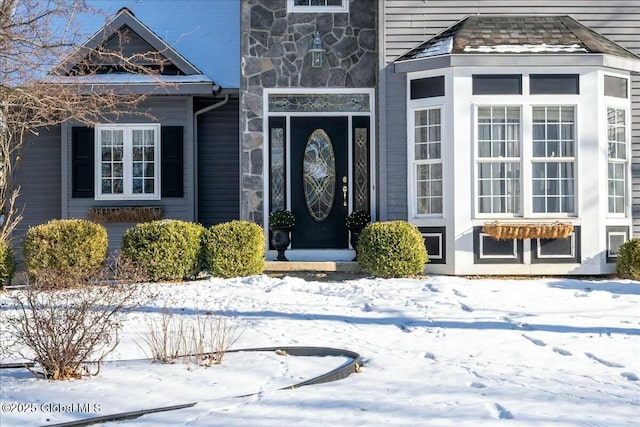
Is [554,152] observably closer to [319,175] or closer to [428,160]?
[428,160]

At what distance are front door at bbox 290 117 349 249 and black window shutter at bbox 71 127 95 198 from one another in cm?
365

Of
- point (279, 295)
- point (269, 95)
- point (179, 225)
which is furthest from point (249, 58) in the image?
point (279, 295)

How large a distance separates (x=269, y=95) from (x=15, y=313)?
5650mm

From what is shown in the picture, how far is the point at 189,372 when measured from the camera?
5949mm

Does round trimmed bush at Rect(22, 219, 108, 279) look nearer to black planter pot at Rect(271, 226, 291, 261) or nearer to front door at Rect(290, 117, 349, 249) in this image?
black planter pot at Rect(271, 226, 291, 261)

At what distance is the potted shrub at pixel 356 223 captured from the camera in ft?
39.4

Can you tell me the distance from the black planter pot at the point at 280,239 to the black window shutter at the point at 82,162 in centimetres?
363

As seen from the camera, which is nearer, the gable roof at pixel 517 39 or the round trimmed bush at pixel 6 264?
the round trimmed bush at pixel 6 264

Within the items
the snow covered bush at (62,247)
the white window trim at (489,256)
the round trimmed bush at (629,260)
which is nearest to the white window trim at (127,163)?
the snow covered bush at (62,247)

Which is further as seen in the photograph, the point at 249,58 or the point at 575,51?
the point at 249,58

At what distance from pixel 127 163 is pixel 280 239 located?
3390mm

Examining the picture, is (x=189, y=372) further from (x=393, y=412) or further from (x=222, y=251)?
(x=222, y=251)

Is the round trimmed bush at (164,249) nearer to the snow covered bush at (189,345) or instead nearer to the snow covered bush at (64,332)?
the snow covered bush at (189,345)

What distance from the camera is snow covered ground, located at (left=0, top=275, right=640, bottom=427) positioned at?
4.89 meters
